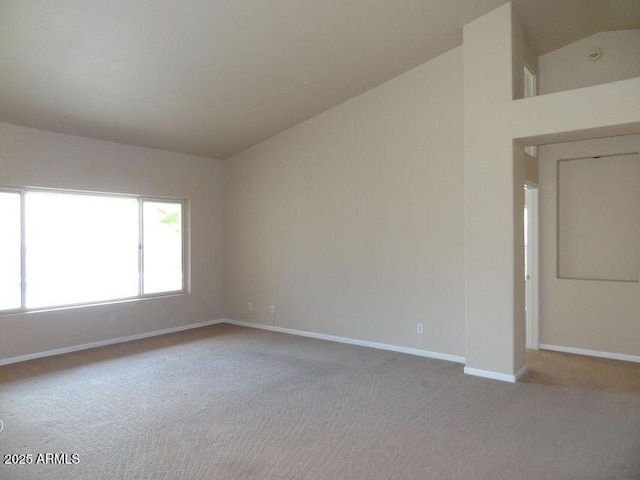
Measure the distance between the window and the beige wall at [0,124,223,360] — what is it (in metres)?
0.19

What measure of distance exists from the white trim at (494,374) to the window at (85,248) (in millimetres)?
4500

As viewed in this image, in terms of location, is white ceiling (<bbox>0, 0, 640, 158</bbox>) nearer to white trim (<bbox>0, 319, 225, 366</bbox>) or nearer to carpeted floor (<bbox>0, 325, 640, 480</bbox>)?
white trim (<bbox>0, 319, 225, 366</bbox>)

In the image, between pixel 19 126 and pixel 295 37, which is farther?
pixel 19 126

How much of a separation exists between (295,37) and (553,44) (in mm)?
3206

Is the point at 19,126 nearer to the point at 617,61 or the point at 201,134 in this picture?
the point at 201,134

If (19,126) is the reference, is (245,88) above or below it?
above

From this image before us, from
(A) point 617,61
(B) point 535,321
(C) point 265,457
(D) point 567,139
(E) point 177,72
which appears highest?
(A) point 617,61

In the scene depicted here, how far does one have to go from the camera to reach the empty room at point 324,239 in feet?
10.7

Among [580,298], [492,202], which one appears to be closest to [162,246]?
[492,202]

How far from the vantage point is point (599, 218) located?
534 centimetres

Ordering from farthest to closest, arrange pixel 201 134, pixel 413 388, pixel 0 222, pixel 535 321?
pixel 201 134 → pixel 535 321 → pixel 0 222 → pixel 413 388

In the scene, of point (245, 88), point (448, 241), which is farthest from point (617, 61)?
point (245, 88)

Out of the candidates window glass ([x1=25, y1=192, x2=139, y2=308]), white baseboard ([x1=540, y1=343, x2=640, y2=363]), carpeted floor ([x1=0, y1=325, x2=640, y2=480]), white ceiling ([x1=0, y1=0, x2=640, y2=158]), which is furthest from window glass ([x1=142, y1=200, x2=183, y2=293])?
white baseboard ([x1=540, y1=343, x2=640, y2=363])

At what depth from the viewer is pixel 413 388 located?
416cm
